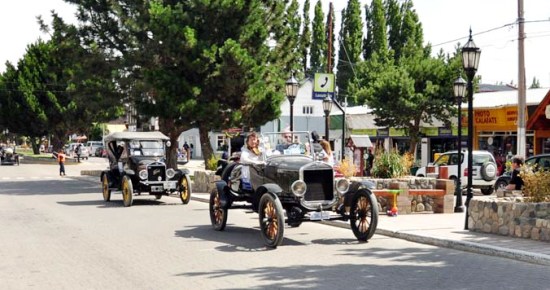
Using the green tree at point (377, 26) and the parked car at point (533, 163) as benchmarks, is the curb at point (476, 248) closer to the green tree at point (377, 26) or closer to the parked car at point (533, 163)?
the parked car at point (533, 163)

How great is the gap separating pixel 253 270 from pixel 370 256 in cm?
211

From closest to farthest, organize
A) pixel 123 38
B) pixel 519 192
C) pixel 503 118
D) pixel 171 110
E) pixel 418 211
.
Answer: pixel 519 192 < pixel 418 211 < pixel 171 110 < pixel 123 38 < pixel 503 118

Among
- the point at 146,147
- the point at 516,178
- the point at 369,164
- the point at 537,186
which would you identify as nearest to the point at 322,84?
the point at 369,164

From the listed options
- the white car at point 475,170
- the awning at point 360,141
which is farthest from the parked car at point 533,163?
the awning at point 360,141

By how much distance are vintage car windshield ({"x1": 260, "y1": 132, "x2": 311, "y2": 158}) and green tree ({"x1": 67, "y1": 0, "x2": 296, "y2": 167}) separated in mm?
13489

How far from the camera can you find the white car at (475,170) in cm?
2403

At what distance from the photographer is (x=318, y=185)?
38.4ft

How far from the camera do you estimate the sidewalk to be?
1006 centimetres

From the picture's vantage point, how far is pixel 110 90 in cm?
3069

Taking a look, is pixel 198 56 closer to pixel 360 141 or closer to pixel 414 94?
pixel 360 141

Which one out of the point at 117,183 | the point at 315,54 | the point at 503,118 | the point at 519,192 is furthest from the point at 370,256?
the point at 315,54

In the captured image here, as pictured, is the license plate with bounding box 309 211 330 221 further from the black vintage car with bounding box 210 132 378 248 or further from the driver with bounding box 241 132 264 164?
the driver with bounding box 241 132 264 164

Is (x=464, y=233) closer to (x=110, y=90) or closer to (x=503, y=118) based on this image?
(x=110, y=90)

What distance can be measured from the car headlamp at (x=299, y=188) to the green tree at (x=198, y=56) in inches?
623
